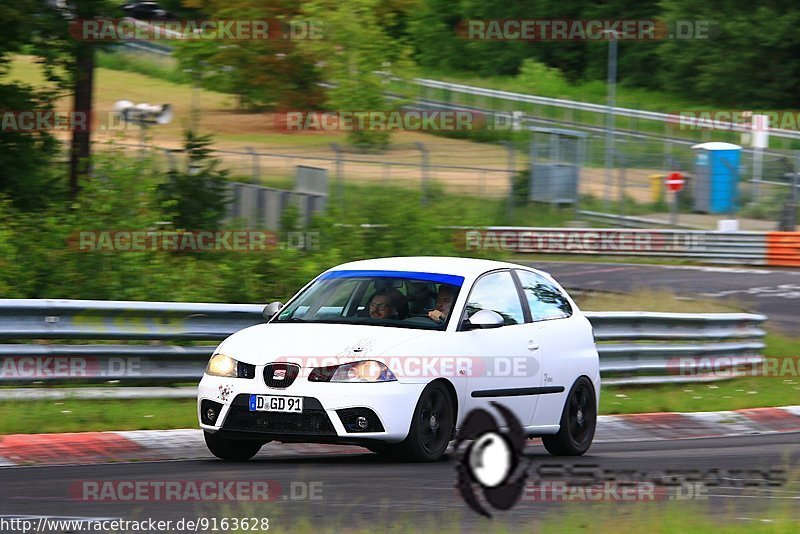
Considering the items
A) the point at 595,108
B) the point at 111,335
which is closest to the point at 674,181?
the point at 595,108

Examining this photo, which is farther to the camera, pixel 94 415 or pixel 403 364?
pixel 94 415

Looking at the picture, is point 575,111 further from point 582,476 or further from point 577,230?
point 582,476

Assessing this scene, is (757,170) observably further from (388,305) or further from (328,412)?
(328,412)

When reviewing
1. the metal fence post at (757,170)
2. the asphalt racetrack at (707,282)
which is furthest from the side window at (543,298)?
the metal fence post at (757,170)

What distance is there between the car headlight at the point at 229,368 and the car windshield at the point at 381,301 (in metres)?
0.83

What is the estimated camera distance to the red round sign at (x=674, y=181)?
1433 inches

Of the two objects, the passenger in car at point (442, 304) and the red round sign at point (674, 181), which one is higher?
the red round sign at point (674, 181)

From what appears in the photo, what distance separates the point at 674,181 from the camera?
36.4 m

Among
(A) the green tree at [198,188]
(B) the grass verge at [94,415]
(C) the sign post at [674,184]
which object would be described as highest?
(C) the sign post at [674,184]

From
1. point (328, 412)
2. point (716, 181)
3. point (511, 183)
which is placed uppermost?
point (716, 181)

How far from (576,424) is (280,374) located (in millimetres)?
3040

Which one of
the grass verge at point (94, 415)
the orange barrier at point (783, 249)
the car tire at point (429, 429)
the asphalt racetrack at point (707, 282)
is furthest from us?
the orange barrier at point (783, 249)

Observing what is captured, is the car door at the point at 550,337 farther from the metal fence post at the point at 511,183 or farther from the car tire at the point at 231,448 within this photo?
the metal fence post at the point at 511,183

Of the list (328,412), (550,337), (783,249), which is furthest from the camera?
(783,249)
